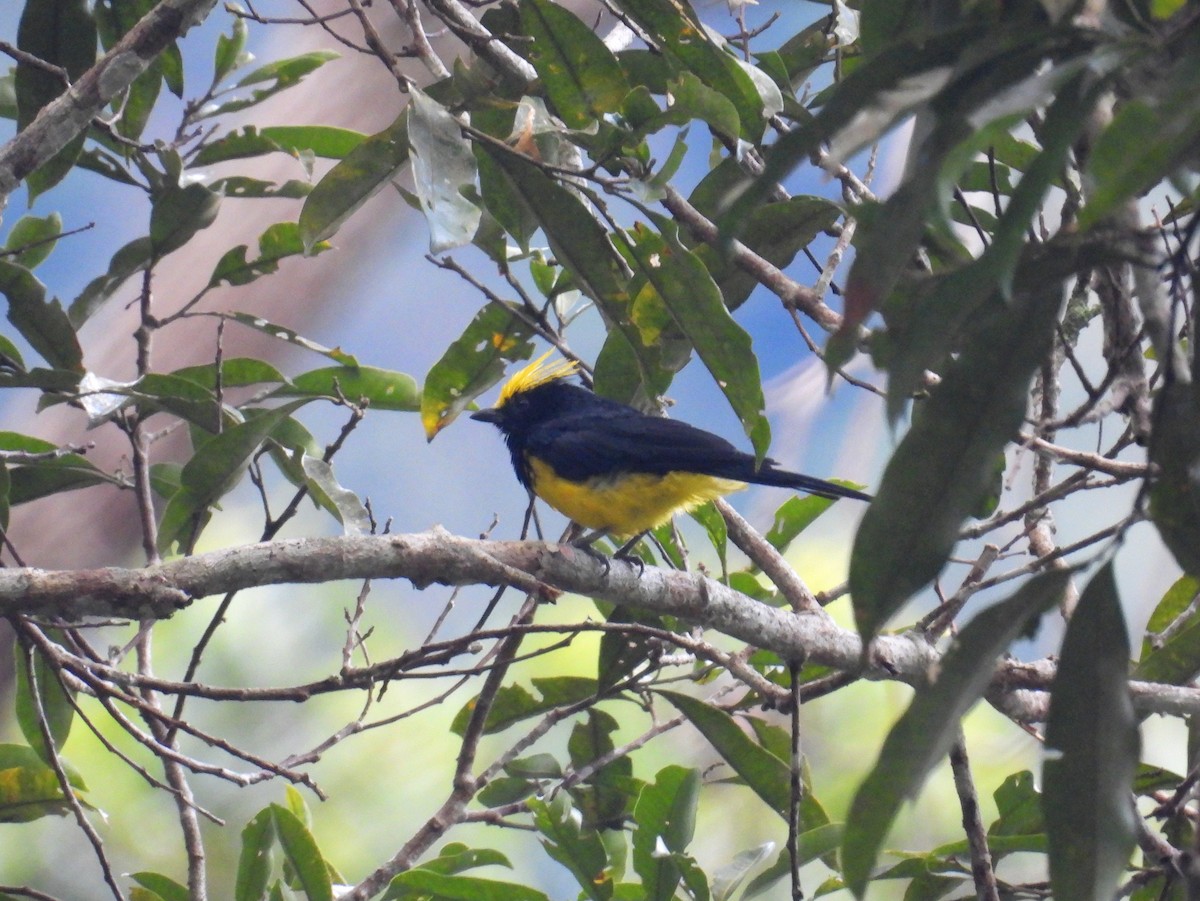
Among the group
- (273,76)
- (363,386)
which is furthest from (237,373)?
(273,76)

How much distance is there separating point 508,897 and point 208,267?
2.59 m

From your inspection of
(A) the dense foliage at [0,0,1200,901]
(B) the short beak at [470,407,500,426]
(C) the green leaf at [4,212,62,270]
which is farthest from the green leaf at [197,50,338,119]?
(B) the short beak at [470,407,500,426]

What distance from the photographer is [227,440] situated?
207cm

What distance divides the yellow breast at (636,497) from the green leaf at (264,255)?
2.98 ft

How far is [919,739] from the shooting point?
3.05 ft

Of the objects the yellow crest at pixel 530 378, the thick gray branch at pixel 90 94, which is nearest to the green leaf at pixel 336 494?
the thick gray branch at pixel 90 94

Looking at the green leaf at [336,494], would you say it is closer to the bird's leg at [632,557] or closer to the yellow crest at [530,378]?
the bird's leg at [632,557]

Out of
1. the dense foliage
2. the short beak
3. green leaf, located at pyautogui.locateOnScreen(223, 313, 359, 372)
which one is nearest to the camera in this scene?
the dense foliage

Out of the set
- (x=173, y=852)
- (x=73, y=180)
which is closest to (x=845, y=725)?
(x=173, y=852)

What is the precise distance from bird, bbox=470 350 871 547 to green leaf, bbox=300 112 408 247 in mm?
1007

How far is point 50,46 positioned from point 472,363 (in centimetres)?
97

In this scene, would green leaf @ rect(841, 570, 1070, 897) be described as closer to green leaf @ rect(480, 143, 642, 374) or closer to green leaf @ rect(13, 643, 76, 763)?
green leaf @ rect(480, 143, 642, 374)

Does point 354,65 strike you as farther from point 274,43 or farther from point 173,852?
point 173,852

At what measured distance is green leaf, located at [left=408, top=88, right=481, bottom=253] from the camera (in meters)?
1.53
